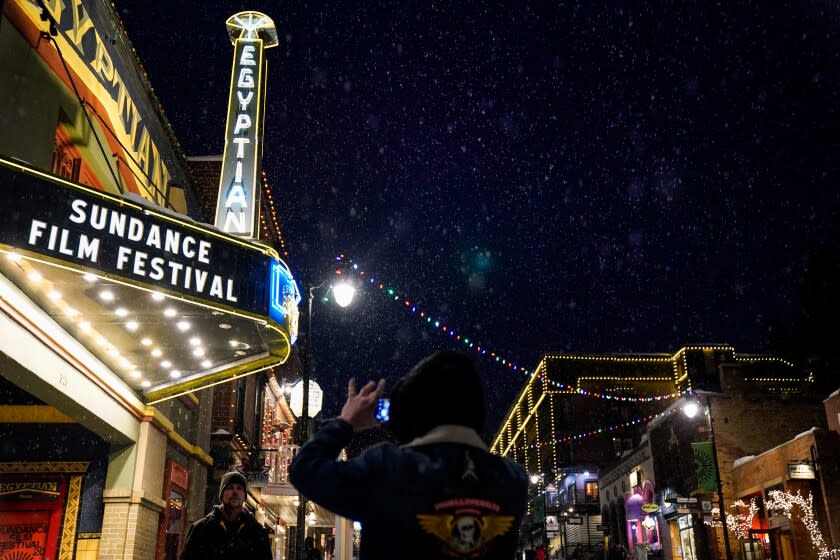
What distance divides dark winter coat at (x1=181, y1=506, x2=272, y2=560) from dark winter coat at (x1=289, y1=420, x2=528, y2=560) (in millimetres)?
4250

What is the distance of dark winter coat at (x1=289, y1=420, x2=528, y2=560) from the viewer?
7.33 ft

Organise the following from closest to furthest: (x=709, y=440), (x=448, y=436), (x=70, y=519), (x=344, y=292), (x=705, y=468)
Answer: (x=448, y=436)
(x=70, y=519)
(x=344, y=292)
(x=705, y=468)
(x=709, y=440)

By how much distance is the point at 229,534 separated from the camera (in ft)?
20.6

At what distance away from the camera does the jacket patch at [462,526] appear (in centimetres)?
223

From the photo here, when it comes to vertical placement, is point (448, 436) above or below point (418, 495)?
above

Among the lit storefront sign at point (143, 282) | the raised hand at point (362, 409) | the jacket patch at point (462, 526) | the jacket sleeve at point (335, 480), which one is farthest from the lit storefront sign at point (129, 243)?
the jacket patch at point (462, 526)

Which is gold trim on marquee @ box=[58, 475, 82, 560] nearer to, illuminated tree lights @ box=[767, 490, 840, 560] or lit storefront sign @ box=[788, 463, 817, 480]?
illuminated tree lights @ box=[767, 490, 840, 560]

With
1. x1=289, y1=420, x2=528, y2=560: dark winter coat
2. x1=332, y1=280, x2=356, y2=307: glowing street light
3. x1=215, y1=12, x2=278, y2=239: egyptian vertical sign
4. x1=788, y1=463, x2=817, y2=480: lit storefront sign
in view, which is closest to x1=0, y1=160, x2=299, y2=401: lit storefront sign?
x1=215, y1=12, x2=278, y2=239: egyptian vertical sign

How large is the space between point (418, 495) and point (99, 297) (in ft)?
27.0

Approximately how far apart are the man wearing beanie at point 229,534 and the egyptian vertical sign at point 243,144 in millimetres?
7784

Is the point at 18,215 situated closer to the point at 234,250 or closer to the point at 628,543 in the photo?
the point at 234,250

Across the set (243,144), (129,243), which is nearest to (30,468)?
(129,243)

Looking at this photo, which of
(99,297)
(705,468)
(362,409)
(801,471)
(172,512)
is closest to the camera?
(362,409)

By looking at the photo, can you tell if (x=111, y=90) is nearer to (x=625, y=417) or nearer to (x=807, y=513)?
(x=807, y=513)
